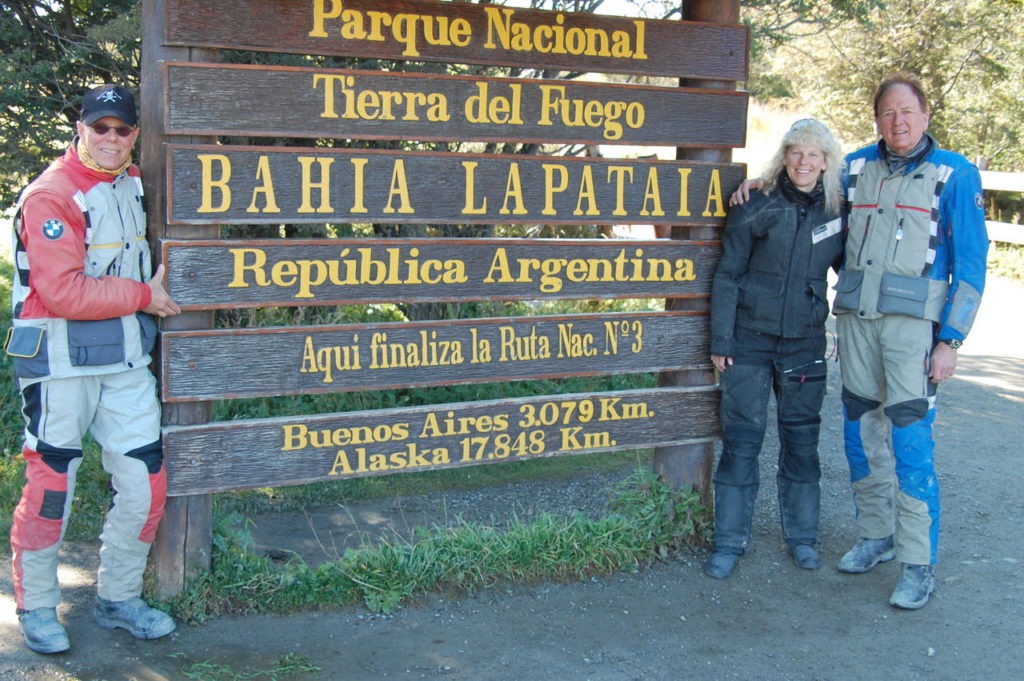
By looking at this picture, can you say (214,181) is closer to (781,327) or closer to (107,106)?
(107,106)

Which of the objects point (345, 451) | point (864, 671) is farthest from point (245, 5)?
point (864, 671)

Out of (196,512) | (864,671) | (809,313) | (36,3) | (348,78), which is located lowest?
(864,671)

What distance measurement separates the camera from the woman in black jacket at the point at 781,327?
4578 mm

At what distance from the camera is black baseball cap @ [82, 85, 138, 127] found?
3.59 metres

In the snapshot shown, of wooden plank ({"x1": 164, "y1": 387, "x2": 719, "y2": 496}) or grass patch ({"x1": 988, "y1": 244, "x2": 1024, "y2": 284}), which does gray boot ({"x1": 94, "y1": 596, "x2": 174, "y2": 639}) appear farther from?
grass patch ({"x1": 988, "y1": 244, "x2": 1024, "y2": 284})

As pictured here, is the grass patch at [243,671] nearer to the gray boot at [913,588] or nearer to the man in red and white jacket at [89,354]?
the man in red and white jacket at [89,354]

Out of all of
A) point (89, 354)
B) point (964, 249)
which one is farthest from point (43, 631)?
point (964, 249)

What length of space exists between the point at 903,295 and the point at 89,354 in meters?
3.31

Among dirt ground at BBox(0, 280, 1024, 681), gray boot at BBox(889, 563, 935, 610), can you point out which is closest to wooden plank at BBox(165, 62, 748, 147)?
dirt ground at BBox(0, 280, 1024, 681)

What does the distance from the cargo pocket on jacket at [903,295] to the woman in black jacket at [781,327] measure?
27cm

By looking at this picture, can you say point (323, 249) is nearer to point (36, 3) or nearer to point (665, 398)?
point (665, 398)

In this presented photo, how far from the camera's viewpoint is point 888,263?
4516 mm

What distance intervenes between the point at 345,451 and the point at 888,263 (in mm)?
2488

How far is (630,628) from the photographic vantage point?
423 centimetres
